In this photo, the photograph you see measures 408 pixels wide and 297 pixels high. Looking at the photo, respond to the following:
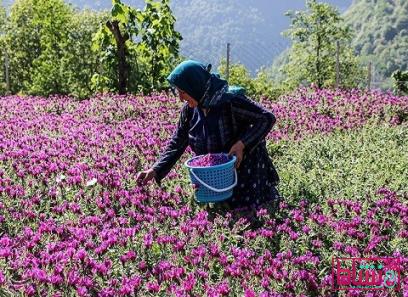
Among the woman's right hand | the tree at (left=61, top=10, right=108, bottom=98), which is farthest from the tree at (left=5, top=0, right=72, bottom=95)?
the woman's right hand

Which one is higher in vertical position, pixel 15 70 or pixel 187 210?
pixel 187 210

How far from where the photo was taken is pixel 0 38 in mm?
43594

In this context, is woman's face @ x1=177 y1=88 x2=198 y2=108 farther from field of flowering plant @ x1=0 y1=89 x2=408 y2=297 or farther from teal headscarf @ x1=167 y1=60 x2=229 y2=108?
field of flowering plant @ x1=0 y1=89 x2=408 y2=297

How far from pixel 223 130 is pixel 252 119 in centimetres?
31

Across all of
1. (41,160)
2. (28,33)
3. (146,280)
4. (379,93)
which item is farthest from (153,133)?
(28,33)

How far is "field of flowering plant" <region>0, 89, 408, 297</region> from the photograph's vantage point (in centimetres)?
389

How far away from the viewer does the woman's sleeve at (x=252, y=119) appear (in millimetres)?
5117

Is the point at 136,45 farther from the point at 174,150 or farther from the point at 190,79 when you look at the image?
the point at 190,79

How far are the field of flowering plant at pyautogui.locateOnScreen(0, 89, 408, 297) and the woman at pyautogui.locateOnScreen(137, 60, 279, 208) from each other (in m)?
0.30

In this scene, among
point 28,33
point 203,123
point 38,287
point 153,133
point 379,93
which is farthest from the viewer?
point 28,33

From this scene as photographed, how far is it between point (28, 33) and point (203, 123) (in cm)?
A: 3987

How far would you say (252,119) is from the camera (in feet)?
17.1

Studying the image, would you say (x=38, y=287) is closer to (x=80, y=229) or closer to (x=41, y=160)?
(x=80, y=229)

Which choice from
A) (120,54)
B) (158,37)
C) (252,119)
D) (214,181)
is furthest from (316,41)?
(214,181)
